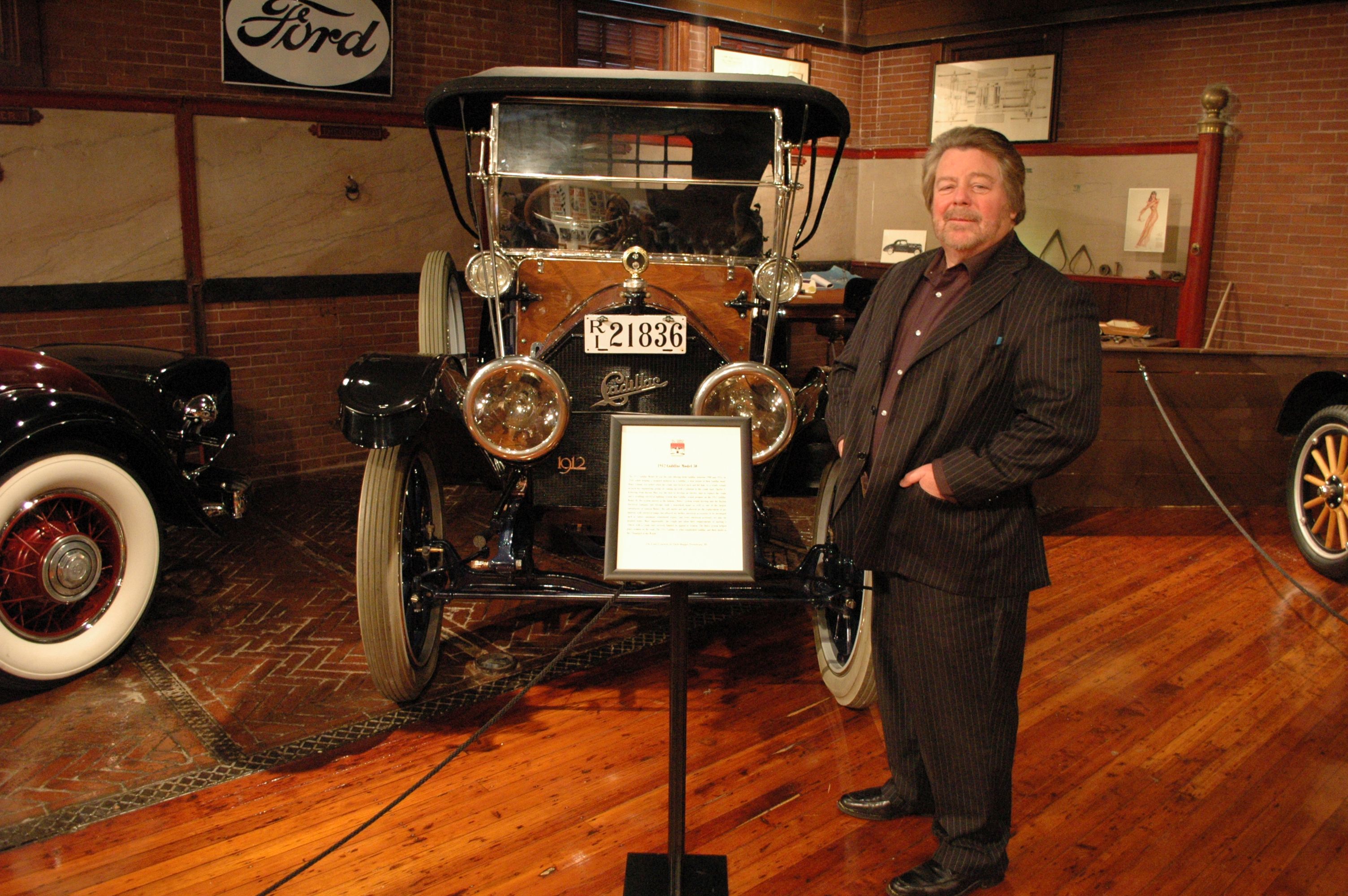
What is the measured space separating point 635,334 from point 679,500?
124 centimetres

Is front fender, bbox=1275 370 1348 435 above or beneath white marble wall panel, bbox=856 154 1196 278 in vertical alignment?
beneath

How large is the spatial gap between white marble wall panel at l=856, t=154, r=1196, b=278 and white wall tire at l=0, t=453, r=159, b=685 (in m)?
6.57

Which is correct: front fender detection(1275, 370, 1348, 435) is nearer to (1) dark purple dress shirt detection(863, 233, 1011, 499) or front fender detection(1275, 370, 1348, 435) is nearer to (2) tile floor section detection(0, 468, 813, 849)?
(2) tile floor section detection(0, 468, 813, 849)

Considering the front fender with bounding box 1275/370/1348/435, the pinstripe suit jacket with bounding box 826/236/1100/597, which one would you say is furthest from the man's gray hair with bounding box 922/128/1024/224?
the front fender with bounding box 1275/370/1348/435

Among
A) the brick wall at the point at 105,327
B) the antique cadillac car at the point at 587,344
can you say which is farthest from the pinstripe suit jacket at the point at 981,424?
the brick wall at the point at 105,327

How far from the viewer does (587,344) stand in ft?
10.4

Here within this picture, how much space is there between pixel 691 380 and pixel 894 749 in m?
1.32

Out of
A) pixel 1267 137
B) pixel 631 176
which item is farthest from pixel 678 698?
pixel 1267 137

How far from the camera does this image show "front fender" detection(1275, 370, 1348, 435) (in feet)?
16.1

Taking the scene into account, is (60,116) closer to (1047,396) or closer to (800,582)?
(800,582)

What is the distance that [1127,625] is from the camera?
13.5 feet

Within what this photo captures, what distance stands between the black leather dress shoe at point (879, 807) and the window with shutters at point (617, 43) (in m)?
6.50

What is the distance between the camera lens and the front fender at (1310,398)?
16.1ft

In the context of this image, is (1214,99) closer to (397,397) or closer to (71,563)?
(397,397)
